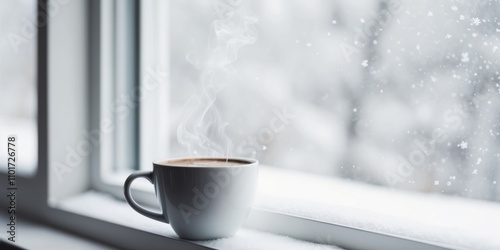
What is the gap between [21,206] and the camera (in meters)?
0.95

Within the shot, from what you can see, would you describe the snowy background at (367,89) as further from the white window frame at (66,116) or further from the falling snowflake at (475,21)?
the white window frame at (66,116)

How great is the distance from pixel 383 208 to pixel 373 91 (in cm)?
16

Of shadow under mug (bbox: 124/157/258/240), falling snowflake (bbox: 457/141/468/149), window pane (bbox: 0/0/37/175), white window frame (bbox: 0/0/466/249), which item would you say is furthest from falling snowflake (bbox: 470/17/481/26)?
window pane (bbox: 0/0/37/175)

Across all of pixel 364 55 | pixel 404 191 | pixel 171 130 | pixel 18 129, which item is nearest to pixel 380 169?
pixel 404 191

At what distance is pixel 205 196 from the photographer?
61cm

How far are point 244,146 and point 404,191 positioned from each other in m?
0.27

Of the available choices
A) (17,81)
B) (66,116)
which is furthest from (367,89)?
(17,81)

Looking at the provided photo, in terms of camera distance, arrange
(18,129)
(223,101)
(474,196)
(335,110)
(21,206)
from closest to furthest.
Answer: (474,196) → (335,110) → (223,101) → (21,206) → (18,129)

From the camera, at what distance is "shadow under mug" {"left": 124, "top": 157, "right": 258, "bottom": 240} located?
23.9 inches

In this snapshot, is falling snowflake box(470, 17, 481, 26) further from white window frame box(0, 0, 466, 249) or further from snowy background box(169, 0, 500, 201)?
white window frame box(0, 0, 466, 249)

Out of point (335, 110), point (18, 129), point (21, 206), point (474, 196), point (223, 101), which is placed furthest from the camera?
point (18, 129)

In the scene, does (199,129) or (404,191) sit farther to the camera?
(199,129)

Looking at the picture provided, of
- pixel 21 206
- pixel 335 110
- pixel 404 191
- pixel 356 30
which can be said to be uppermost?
pixel 356 30

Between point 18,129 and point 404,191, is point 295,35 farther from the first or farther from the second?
point 18,129
